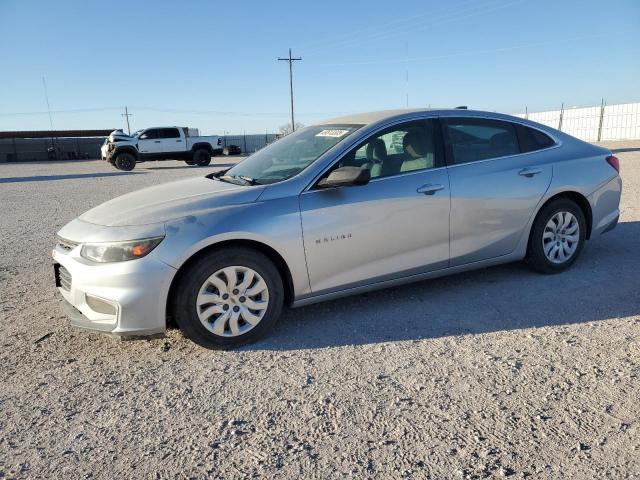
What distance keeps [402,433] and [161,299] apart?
170cm

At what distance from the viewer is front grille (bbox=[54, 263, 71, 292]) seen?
3.44 m

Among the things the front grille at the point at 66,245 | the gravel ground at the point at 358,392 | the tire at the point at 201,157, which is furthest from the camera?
the tire at the point at 201,157

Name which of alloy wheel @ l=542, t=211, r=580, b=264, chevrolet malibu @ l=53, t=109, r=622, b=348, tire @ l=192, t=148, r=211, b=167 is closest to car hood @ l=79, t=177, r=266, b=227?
chevrolet malibu @ l=53, t=109, r=622, b=348

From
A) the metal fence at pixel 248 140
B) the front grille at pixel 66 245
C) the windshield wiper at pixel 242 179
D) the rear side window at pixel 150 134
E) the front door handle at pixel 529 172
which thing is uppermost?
the rear side window at pixel 150 134

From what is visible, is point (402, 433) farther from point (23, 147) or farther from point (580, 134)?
point (23, 147)

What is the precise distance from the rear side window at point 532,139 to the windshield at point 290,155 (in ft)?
5.28

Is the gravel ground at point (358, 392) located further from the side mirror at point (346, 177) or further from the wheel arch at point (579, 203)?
the side mirror at point (346, 177)

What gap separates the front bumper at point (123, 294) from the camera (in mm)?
3146

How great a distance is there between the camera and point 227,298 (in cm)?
338

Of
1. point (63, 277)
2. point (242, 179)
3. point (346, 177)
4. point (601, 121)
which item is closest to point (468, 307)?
point (346, 177)

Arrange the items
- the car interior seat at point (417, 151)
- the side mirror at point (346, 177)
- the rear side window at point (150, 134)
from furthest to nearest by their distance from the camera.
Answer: the rear side window at point (150, 134) → the car interior seat at point (417, 151) → the side mirror at point (346, 177)

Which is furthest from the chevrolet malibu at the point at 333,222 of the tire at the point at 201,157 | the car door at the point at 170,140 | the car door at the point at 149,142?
the tire at the point at 201,157

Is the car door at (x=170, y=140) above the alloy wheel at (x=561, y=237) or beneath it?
above

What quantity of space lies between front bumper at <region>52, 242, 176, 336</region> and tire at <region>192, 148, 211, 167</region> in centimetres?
2369
